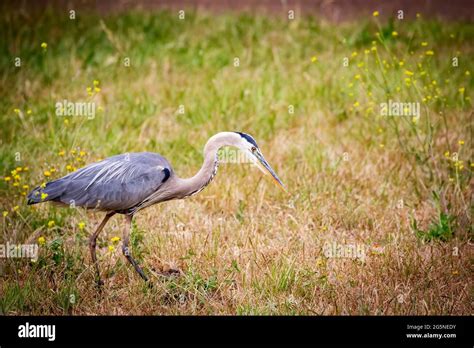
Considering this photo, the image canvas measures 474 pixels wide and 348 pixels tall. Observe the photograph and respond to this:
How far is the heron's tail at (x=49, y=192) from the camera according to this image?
5.66 metres

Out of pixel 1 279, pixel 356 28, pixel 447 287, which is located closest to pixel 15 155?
pixel 1 279

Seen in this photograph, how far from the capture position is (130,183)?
5.71m

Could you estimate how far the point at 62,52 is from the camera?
1131 cm

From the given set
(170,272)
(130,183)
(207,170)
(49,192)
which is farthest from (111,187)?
(170,272)

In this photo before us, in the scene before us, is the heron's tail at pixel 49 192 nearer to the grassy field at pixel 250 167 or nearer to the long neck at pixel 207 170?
the grassy field at pixel 250 167

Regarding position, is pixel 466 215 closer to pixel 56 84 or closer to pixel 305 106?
pixel 305 106

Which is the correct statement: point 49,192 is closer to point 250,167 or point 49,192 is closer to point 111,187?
point 111,187

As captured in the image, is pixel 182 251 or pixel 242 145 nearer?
pixel 242 145

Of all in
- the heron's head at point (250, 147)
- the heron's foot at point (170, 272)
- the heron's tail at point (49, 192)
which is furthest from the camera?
the heron's foot at point (170, 272)

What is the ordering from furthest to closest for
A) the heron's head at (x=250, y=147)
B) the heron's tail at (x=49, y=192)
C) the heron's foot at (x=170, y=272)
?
the heron's foot at (x=170, y=272) < the heron's head at (x=250, y=147) < the heron's tail at (x=49, y=192)

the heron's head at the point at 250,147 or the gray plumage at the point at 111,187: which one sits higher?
the heron's head at the point at 250,147

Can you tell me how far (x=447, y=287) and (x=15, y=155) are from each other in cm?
471

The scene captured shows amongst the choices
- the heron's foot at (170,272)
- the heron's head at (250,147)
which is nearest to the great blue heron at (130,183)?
the heron's head at (250,147)
